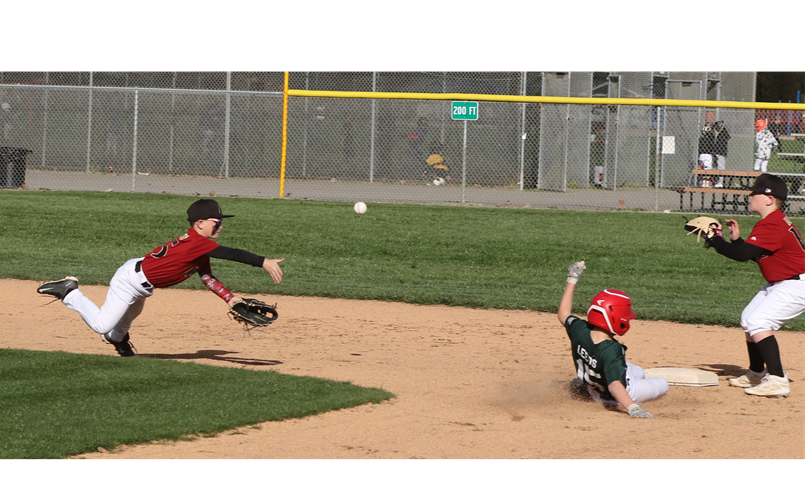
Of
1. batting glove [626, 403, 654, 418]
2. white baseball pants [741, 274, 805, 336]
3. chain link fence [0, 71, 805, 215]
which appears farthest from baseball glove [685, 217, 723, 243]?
chain link fence [0, 71, 805, 215]

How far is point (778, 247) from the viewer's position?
6.79 meters

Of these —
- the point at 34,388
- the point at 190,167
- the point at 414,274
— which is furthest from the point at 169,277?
the point at 190,167

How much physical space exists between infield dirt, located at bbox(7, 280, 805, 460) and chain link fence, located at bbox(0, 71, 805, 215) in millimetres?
10272

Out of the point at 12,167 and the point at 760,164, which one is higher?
the point at 760,164

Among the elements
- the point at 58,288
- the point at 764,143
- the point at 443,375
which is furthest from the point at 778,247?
the point at 764,143

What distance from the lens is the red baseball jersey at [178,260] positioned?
689 centimetres

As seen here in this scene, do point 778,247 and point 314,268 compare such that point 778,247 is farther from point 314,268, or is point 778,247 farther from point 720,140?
point 720,140

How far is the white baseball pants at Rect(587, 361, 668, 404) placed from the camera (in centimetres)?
621

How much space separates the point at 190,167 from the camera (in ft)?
77.5

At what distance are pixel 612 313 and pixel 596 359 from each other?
36 cm

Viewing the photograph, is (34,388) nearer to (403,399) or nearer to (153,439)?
(153,439)

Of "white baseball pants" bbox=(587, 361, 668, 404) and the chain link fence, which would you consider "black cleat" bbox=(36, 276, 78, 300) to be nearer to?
"white baseball pants" bbox=(587, 361, 668, 404)

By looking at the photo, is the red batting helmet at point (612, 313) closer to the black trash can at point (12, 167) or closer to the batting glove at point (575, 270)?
the batting glove at point (575, 270)

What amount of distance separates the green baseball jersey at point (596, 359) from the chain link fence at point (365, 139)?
13.6m
